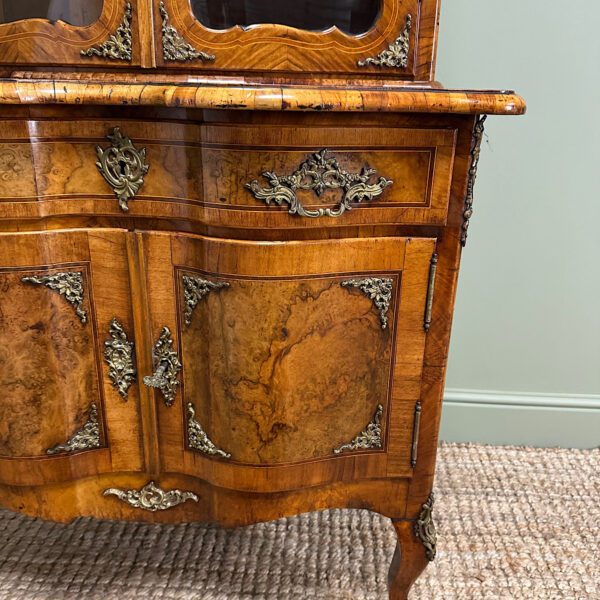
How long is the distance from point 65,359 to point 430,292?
1.43 feet

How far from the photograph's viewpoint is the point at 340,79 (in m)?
0.75

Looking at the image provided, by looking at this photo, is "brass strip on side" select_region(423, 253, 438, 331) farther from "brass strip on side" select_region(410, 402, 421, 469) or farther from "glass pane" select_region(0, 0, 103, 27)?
"glass pane" select_region(0, 0, 103, 27)

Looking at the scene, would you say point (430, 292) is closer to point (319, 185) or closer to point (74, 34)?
point (319, 185)

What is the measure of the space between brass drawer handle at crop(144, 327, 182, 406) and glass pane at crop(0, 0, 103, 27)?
1.23 feet

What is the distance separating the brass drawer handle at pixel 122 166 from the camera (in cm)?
66

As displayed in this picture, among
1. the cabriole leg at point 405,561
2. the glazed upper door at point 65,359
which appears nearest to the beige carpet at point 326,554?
the cabriole leg at point 405,561

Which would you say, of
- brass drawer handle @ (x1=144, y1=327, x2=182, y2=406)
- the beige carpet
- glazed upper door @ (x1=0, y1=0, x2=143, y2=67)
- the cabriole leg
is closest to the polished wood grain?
glazed upper door @ (x1=0, y1=0, x2=143, y2=67)

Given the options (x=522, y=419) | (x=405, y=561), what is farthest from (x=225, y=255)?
(x=522, y=419)

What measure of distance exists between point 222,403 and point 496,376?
0.79 meters

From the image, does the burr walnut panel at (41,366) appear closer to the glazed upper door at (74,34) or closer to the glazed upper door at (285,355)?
the glazed upper door at (285,355)

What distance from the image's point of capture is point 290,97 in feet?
1.89

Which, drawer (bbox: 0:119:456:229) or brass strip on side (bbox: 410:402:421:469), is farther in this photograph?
brass strip on side (bbox: 410:402:421:469)

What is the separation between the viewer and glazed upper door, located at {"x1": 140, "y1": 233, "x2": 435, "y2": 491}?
27.2 inches

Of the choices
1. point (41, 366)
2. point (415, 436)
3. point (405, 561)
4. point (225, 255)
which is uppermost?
point (225, 255)
